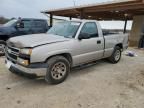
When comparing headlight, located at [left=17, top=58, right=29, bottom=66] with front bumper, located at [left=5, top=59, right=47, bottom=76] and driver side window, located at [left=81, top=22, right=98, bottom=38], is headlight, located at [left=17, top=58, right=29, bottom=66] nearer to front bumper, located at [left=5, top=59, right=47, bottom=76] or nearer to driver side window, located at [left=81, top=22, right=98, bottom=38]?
front bumper, located at [left=5, top=59, right=47, bottom=76]

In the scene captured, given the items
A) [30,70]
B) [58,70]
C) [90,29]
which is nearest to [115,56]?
[90,29]

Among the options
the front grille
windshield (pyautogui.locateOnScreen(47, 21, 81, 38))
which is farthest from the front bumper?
windshield (pyautogui.locateOnScreen(47, 21, 81, 38))

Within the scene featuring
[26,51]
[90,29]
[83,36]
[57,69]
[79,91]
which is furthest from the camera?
[90,29]

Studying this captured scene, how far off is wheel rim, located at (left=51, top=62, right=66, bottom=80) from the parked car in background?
15.8 feet

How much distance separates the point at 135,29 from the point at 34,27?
10863 millimetres

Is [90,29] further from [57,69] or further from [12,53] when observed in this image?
[12,53]

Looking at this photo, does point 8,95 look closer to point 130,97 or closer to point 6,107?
point 6,107

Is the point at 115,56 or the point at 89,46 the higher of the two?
the point at 89,46

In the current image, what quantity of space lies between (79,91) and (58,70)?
846 mm

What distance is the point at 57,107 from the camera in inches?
146

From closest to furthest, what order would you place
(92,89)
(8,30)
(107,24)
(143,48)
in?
(92,89), (8,30), (143,48), (107,24)

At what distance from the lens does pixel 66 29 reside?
5.81 m

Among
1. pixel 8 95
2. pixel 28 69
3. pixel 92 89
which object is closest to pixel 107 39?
pixel 92 89

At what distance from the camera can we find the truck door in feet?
17.9
